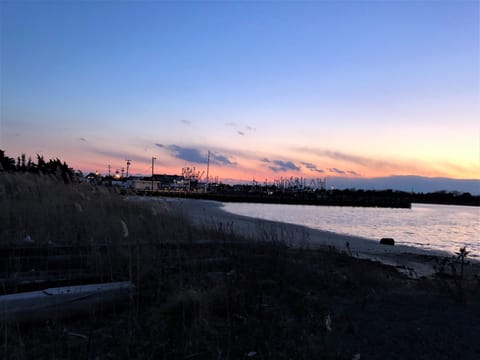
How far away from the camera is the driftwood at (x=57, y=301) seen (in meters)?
4.37

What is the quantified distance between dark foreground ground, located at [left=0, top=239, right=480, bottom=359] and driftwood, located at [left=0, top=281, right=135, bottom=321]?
3.8 inches

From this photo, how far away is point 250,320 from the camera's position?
4805mm

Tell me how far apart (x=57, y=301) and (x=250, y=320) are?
2367 millimetres

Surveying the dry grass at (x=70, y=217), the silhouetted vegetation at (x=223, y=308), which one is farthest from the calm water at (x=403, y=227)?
the dry grass at (x=70, y=217)

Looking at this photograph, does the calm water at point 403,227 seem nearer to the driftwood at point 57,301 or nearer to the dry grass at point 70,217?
the dry grass at point 70,217

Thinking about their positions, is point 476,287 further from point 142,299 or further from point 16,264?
point 16,264

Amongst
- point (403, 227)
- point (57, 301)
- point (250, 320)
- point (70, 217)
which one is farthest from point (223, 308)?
point (403, 227)

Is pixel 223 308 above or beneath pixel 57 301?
Answer: beneath

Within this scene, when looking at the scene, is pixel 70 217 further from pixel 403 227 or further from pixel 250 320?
pixel 403 227

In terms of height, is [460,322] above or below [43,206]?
below

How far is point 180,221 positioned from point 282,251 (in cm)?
363

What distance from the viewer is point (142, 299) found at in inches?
208

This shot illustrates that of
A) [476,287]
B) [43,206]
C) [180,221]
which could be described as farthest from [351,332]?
[43,206]

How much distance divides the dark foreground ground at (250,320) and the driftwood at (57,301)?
0.10m
